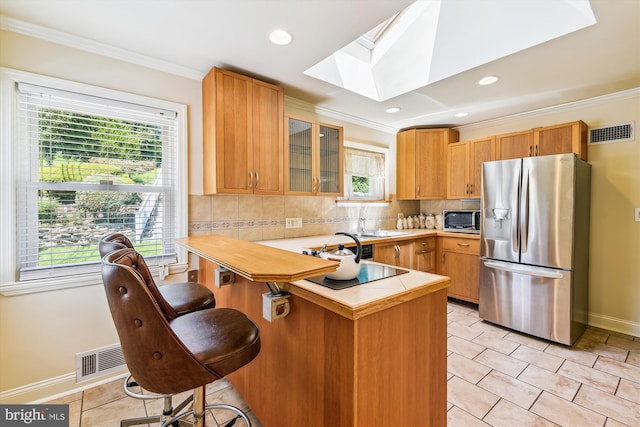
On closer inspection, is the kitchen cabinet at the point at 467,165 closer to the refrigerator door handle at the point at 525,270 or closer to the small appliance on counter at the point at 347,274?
the refrigerator door handle at the point at 525,270

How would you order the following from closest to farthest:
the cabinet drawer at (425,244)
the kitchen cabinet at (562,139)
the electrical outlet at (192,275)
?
the electrical outlet at (192,275) < the kitchen cabinet at (562,139) < the cabinet drawer at (425,244)

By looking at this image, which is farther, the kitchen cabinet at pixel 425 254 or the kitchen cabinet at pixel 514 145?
the kitchen cabinet at pixel 425 254

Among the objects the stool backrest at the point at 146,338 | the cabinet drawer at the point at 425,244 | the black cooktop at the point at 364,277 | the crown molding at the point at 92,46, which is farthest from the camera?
the cabinet drawer at the point at 425,244

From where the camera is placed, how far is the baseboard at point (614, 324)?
274cm

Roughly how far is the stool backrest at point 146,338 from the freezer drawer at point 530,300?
2.98 meters

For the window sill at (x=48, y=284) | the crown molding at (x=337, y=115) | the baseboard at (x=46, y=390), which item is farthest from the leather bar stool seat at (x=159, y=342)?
the crown molding at (x=337, y=115)

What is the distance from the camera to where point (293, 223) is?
3.08 metres

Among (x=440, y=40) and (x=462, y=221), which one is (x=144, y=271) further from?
(x=462, y=221)

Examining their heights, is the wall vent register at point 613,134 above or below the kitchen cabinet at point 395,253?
above

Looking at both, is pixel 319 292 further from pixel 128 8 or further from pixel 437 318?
pixel 128 8

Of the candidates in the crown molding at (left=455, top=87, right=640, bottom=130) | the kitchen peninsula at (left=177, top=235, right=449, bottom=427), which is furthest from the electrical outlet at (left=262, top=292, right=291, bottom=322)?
the crown molding at (left=455, top=87, right=640, bottom=130)

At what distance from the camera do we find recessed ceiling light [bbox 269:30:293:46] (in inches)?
71.3

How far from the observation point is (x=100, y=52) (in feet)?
6.47

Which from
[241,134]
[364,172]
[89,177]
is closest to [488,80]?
[364,172]
